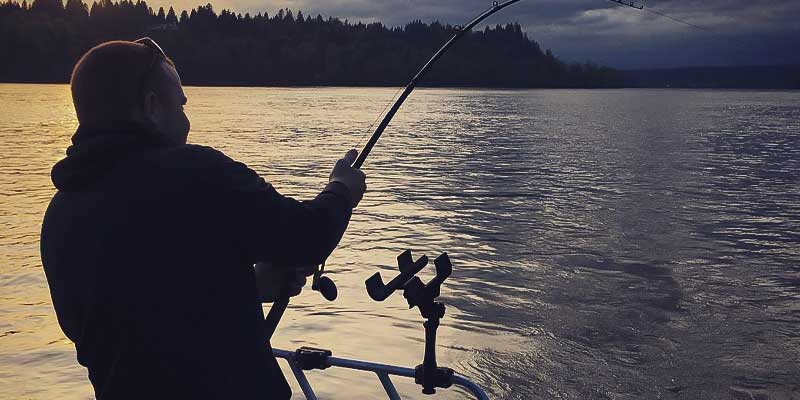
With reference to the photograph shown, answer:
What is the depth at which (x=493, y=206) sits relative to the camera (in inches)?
619

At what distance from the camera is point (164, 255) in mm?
1828

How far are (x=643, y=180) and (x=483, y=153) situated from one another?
26.7 ft

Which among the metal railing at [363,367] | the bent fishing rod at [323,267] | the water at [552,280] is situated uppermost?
the bent fishing rod at [323,267]

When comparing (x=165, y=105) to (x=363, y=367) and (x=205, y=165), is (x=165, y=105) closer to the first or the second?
(x=205, y=165)

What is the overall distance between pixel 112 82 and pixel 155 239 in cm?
37

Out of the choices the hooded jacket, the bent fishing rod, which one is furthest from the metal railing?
the hooded jacket

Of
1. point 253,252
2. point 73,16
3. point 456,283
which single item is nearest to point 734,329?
point 456,283

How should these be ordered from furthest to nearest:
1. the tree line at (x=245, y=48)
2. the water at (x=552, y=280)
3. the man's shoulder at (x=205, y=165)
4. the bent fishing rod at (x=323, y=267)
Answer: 1. the tree line at (x=245, y=48)
2. the water at (x=552, y=280)
3. the bent fishing rod at (x=323, y=267)
4. the man's shoulder at (x=205, y=165)

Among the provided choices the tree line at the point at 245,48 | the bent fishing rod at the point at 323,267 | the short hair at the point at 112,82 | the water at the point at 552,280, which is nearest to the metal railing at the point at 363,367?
the bent fishing rod at the point at 323,267

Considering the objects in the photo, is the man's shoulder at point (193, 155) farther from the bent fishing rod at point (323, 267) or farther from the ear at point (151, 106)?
the bent fishing rod at point (323, 267)

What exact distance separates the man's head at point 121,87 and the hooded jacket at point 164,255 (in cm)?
4

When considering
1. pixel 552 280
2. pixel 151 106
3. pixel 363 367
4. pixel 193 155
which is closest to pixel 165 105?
pixel 151 106

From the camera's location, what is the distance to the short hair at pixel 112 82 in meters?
1.85

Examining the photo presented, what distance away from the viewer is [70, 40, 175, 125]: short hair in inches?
72.9
